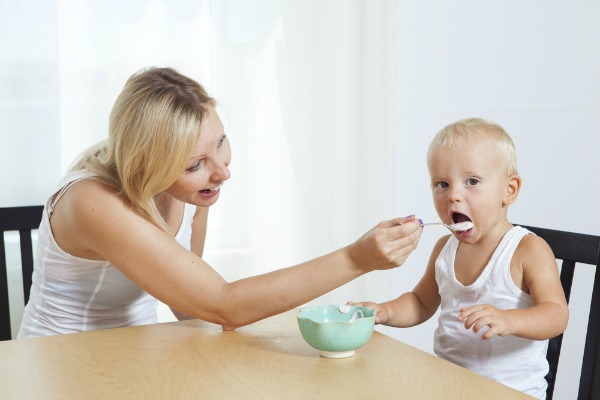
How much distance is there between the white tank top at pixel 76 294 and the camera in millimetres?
1759

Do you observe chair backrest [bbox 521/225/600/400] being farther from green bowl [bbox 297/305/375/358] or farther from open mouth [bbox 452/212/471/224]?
green bowl [bbox 297/305/375/358]

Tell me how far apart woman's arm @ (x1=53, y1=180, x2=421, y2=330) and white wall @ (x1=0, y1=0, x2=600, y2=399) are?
3.09 feet

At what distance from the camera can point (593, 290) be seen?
1452 mm

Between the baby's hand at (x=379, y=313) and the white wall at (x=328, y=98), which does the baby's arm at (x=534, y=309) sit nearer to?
the baby's hand at (x=379, y=313)

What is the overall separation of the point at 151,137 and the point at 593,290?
0.89 m

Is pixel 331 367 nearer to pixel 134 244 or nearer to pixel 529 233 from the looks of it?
pixel 134 244

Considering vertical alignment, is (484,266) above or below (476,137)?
below

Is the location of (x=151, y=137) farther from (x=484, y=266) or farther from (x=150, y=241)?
(x=484, y=266)

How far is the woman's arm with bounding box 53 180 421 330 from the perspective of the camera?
1.48m

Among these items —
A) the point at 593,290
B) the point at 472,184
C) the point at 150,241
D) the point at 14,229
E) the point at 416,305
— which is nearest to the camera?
the point at 593,290

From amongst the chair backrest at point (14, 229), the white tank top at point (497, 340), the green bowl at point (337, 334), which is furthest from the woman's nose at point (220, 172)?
the chair backrest at point (14, 229)

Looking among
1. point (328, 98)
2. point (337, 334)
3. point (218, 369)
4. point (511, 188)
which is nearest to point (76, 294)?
point (218, 369)

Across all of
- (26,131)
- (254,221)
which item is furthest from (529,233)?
(26,131)

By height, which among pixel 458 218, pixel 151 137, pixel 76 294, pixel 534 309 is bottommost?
pixel 76 294
